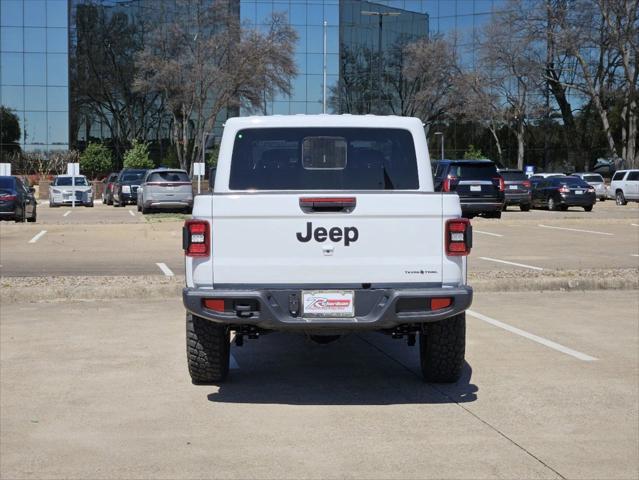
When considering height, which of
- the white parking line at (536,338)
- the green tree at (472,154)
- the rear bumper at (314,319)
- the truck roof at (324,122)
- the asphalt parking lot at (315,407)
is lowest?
the asphalt parking lot at (315,407)

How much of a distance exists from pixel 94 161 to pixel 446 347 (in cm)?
6185

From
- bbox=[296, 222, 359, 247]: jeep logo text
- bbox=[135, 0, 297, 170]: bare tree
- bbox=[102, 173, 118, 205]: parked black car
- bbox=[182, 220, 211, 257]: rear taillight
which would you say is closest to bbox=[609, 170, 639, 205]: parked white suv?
bbox=[135, 0, 297, 170]: bare tree

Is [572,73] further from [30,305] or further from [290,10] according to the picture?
[30,305]

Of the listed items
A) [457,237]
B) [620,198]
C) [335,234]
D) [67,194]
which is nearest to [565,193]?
[620,198]

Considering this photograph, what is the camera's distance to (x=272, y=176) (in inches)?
298

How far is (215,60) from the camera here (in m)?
57.9

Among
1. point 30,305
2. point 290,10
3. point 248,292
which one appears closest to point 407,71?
point 290,10

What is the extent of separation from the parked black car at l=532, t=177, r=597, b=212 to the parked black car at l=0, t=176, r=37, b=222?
2127 centimetres

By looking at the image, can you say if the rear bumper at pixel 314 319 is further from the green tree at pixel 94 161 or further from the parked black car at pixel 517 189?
the green tree at pixel 94 161

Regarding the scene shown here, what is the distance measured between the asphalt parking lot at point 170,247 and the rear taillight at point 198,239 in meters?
7.84

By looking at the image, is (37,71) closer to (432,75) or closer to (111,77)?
(111,77)

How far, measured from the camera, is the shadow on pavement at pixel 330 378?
684 cm

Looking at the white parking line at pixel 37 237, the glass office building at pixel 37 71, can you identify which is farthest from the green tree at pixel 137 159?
the white parking line at pixel 37 237

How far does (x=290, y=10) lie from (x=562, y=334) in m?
70.3
